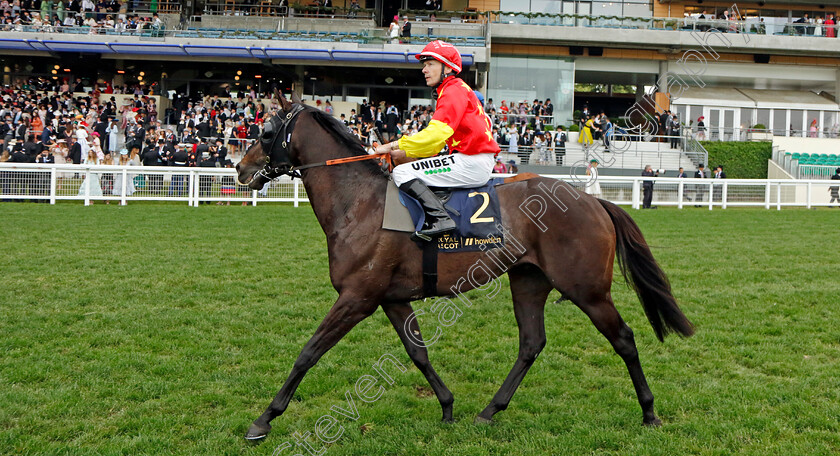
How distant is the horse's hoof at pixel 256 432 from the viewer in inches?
150

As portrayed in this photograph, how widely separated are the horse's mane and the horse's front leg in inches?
36.9

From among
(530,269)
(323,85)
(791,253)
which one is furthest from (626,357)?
(323,85)

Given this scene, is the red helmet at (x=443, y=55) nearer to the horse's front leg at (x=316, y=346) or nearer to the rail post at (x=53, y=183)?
the horse's front leg at (x=316, y=346)

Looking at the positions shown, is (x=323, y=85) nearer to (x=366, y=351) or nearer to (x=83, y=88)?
(x=83, y=88)

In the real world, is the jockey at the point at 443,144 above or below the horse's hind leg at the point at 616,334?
above

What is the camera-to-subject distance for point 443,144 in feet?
13.6

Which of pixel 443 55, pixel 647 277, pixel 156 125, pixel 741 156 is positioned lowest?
pixel 647 277

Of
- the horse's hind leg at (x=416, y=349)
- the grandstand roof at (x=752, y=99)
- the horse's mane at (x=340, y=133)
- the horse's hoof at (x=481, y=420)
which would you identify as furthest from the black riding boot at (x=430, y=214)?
the grandstand roof at (x=752, y=99)

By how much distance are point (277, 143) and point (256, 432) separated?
1827mm

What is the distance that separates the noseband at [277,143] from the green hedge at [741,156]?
96.5 ft

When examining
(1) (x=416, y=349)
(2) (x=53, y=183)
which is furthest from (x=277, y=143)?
(2) (x=53, y=183)

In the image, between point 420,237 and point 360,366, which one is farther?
A: point 360,366

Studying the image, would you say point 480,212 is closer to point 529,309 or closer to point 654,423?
point 529,309

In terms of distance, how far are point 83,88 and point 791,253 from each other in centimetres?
3014
